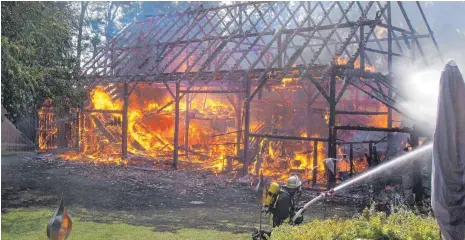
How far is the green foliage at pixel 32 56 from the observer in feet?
25.2

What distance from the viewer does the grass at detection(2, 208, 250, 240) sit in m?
8.82

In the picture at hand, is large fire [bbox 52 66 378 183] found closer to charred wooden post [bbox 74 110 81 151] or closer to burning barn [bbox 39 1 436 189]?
burning barn [bbox 39 1 436 189]

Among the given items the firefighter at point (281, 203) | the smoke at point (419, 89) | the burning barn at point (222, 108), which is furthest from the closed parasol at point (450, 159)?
the burning barn at point (222, 108)

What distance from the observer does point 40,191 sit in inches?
543

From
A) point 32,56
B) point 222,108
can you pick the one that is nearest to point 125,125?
point 222,108

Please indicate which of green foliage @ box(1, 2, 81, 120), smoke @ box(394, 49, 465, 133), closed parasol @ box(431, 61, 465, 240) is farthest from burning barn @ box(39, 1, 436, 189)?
closed parasol @ box(431, 61, 465, 240)

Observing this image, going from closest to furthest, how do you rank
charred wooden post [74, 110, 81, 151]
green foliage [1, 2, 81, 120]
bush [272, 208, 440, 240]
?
bush [272, 208, 440, 240] < green foliage [1, 2, 81, 120] < charred wooden post [74, 110, 81, 151]

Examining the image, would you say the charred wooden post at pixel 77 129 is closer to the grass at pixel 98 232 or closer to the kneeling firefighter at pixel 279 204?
the grass at pixel 98 232

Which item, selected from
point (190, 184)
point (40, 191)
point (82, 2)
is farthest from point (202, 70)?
point (82, 2)

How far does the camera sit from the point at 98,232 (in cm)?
914

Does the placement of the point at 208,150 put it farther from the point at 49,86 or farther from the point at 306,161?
the point at 49,86

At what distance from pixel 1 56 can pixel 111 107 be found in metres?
16.4

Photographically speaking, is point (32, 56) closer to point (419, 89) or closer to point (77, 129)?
point (419, 89)

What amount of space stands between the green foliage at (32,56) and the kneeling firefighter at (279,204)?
467 cm
